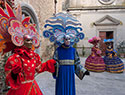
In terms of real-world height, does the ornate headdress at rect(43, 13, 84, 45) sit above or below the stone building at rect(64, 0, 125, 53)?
below

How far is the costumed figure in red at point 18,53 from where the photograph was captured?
1.52 m

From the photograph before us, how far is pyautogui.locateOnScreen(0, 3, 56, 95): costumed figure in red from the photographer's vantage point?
152 centimetres

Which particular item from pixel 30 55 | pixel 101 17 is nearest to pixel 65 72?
pixel 30 55

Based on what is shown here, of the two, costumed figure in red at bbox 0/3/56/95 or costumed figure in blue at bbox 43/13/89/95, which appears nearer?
costumed figure in red at bbox 0/3/56/95

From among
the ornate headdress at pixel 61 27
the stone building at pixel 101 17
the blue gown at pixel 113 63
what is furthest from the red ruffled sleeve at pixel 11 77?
the stone building at pixel 101 17

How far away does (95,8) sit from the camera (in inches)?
510

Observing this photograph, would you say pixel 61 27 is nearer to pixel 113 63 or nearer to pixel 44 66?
pixel 44 66

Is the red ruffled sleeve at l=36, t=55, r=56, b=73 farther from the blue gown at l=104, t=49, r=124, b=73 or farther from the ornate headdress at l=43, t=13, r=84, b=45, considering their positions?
the blue gown at l=104, t=49, r=124, b=73

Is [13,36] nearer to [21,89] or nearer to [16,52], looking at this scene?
[16,52]

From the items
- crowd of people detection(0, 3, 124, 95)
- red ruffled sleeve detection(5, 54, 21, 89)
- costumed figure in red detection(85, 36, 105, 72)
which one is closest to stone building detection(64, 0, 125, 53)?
costumed figure in red detection(85, 36, 105, 72)

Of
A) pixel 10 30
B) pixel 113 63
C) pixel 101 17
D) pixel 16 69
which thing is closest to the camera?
pixel 16 69

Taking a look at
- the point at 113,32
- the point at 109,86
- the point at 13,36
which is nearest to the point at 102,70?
the point at 109,86

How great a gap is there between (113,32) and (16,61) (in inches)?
523

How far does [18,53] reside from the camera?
1.70 meters
